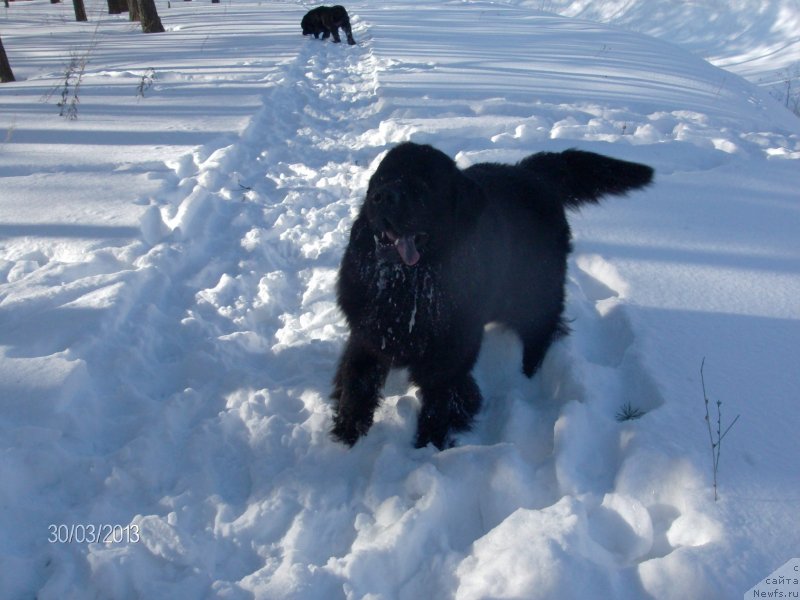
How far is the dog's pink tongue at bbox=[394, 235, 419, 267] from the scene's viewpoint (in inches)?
81.4

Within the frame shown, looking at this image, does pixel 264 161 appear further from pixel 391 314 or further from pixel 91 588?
pixel 91 588

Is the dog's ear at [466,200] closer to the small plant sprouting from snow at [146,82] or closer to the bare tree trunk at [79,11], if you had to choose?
the small plant sprouting from snow at [146,82]

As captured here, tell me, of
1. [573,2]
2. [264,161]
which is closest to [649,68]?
[264,161]

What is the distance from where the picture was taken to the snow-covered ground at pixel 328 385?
174 cm

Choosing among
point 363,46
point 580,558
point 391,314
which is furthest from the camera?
point 363,46

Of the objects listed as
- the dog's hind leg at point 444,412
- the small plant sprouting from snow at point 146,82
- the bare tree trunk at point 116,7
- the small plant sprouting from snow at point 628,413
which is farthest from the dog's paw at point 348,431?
the bare tree trunk at point 116,7

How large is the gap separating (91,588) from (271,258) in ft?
8.02

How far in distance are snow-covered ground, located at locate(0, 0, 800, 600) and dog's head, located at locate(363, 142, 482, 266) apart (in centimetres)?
88

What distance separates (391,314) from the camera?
88.3 inches

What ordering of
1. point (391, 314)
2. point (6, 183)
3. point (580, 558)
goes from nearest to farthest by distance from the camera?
point (580, 558)
point (391, 314)
point (6, 183)
